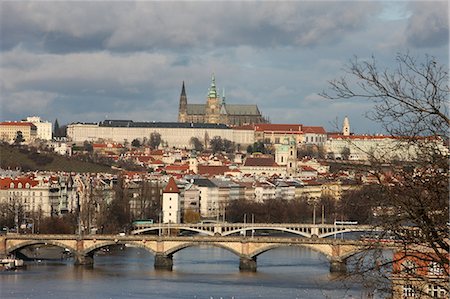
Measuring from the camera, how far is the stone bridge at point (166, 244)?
28.9 meters

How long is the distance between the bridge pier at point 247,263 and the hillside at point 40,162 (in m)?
35.8

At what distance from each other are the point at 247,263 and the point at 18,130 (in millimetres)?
67020

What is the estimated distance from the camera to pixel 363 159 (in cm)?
435

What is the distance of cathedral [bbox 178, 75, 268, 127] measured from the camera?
115 meters

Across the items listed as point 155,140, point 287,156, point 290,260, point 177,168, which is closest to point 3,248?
point 290,260

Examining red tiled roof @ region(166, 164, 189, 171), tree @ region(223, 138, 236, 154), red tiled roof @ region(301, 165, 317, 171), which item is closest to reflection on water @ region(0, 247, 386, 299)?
red tiled roof @ region(166, 164, 189, 171)

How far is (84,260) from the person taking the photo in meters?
29.5

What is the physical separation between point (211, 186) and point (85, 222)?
19.1 meters

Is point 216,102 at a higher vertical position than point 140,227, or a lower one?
higher

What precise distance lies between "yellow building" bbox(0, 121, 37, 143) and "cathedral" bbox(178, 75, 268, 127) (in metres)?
22.1

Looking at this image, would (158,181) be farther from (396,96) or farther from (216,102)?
(216,102)

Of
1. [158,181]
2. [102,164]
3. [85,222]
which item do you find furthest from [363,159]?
[102,164]

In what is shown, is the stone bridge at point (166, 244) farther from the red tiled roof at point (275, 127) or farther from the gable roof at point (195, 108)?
the gable roof at point (195, 108)

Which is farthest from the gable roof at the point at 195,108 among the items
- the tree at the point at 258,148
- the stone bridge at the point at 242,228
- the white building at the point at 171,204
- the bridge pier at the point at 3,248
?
the bridge pier at the point at 3,248
